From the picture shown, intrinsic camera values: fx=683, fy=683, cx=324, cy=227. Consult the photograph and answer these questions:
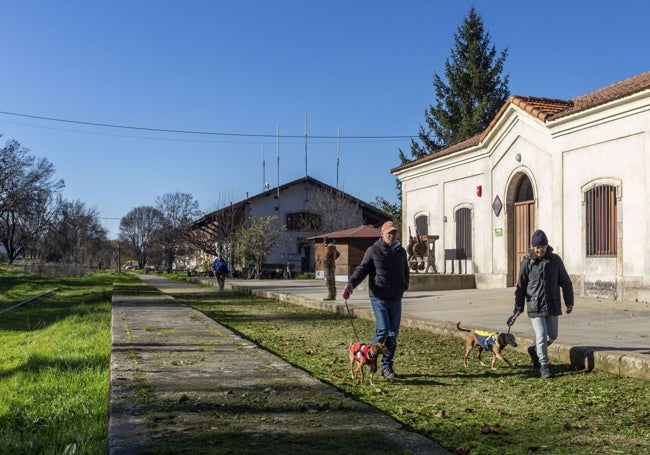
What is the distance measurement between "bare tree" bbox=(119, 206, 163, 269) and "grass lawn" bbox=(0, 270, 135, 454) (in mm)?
99584

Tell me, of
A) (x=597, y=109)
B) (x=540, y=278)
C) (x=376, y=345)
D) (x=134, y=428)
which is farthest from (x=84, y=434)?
(x=597, y=109)

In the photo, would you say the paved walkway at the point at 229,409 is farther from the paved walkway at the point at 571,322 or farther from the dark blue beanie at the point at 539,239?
the paved walkway at the point at 571,322

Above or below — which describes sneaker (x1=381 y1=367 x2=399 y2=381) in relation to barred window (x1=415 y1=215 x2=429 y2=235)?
below

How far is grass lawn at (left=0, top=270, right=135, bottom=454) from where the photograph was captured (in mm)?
5000

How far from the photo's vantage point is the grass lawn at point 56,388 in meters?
5.00

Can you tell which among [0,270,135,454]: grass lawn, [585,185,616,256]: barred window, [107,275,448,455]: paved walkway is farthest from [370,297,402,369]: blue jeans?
[585,185,616,256]: barred window

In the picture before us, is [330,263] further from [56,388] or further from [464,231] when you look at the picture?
[56,388]

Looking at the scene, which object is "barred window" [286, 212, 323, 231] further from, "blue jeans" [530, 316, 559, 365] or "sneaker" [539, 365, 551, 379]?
"sneaker" [539, 365, 551, 379]

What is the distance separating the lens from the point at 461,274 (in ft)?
74.5

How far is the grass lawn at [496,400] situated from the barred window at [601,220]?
286 inches

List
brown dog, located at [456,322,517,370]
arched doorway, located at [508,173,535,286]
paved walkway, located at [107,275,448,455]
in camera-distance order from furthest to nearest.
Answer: arched doorway, located at [508,173,535,286], brown dog, located at [456,322,517,370], paved walkway, located at [107,275,448,455]

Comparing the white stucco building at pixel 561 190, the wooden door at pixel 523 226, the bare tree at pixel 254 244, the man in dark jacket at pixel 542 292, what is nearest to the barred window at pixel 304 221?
the bare tree at pixel 254 244

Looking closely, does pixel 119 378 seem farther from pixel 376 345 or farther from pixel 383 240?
pixel 383 240

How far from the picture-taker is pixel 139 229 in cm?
11688
